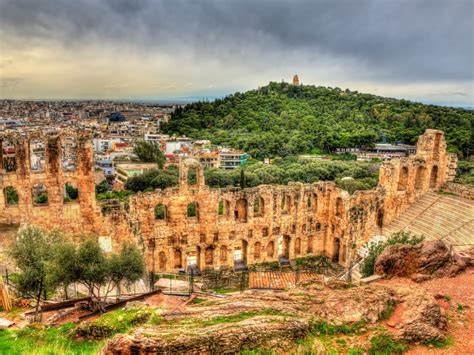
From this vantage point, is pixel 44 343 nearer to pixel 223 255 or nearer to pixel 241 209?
pixel 223 255

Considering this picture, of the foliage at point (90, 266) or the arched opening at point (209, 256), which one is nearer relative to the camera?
the foliage at point (90, 266)

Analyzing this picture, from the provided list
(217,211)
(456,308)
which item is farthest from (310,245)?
(456,308)

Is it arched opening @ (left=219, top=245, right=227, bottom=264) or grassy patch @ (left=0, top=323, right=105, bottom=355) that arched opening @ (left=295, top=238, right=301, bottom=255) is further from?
grassy patch @ (left=0, top=323, right=105, bottom=355)

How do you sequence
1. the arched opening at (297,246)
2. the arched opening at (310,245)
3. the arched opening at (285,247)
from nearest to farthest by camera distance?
1. the arched opening at (285,247)
2. the arched opening at (297,246)
3. the arched opening at (310,245)

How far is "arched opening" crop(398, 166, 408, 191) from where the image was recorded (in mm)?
32938

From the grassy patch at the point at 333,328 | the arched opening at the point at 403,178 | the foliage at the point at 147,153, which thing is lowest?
the foliage at the point at 147,153

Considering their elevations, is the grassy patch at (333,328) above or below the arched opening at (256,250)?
above

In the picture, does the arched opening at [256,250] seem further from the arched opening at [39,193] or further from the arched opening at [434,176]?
the arched opening at [39,193]

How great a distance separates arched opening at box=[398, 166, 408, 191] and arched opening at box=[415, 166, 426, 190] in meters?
1.23

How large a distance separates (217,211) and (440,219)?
18.0m

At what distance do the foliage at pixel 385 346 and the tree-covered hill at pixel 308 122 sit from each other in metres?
71.1

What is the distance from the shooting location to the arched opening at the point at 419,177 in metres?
33.0

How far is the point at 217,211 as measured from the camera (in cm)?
3000

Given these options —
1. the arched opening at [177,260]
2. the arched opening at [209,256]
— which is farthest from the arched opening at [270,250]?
the arched opening at [177,260]
